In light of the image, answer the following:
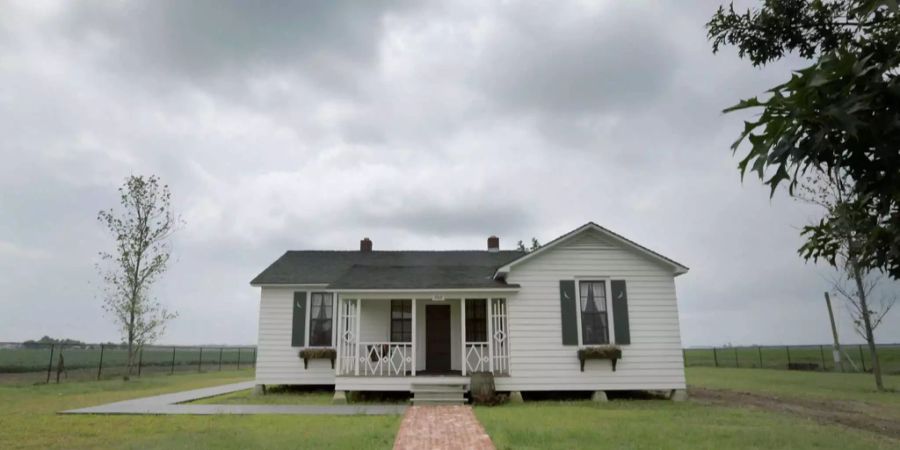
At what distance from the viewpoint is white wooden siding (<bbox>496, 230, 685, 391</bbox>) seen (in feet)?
43.3

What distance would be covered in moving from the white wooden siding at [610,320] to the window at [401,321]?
3.40 meters

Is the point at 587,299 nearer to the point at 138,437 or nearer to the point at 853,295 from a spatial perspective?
the point at 138,437

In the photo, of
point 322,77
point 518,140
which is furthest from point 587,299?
point 322,77

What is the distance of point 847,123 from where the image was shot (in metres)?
3.84

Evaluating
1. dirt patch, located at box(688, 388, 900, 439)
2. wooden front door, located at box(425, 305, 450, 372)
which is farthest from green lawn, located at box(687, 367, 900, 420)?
wooden front door, located at box(425, 305, 450, 372)

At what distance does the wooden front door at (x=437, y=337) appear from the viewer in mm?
15070

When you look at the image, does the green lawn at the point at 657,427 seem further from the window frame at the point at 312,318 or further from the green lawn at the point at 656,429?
the window frame at the point at 312,318

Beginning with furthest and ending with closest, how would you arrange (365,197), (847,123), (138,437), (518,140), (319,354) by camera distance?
(365,197) < (518,140) < (319,354) < (138,437) < (847,123)

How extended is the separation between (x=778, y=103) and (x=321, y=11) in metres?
10.0

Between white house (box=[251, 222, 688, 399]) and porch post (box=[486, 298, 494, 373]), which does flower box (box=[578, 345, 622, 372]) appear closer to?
white house (box=[251, 222, 688, 399])

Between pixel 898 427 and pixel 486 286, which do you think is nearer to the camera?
pixel 898 427

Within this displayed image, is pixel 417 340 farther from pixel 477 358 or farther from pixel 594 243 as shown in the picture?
pixel 594 243

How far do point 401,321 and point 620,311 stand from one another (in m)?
6.17

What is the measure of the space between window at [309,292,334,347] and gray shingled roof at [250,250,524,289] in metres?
0.54
